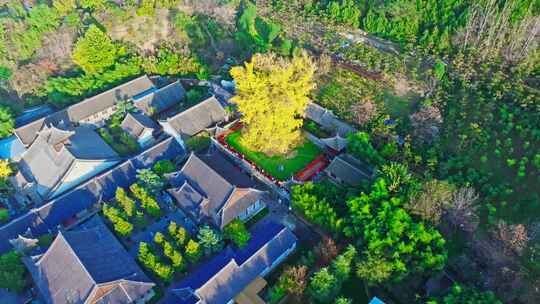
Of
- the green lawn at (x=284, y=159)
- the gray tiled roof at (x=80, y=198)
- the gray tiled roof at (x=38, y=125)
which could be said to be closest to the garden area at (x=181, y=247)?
the gray tiled roof at (x=80, y=198)

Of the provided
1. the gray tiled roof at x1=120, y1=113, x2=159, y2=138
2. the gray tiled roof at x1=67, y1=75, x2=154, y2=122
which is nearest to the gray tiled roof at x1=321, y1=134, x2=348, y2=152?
the gray tiled roof at x1=120, y1=113, x2=159, y2=138

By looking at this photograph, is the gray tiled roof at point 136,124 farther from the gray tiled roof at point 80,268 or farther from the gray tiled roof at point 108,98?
the gray tiled roof at point 80,268

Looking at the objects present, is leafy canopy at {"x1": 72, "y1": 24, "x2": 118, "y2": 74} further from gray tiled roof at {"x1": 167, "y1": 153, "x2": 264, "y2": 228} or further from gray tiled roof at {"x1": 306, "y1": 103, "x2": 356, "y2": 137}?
gray tiled roof at {"x1": 306, "y1": 103, "x2": 356, "y2": 137}

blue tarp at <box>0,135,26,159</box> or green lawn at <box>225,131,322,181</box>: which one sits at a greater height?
blue tarp at <box>0,135,26,159</box>

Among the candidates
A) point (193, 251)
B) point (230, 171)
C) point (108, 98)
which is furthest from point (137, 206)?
point (108, 98)

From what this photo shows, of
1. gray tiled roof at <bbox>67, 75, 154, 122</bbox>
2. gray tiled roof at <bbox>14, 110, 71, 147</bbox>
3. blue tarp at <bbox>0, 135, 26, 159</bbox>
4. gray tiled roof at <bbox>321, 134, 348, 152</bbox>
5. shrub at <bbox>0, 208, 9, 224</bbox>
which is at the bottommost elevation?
shrub at <bbox>0, 208, 9, 224</bbox>

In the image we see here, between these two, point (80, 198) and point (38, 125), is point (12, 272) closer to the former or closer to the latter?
point (80, 198)

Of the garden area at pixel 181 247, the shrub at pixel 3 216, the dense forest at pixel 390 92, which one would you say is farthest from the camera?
the shrub at pixel 3 216
